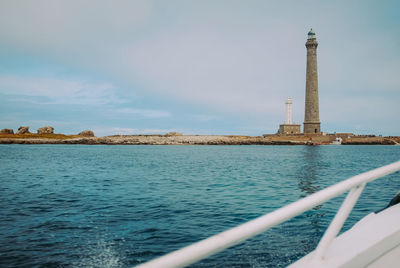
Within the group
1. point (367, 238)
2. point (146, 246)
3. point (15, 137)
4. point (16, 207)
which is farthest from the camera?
point (15, 137)

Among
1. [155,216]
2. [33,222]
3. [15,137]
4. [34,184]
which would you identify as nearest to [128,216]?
[155,216]

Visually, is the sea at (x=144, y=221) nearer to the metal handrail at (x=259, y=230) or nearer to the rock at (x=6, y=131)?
the metal handrail at (x=259, y=230)

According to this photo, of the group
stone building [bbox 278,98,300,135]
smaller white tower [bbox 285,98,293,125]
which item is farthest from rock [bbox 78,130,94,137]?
smaller white tower [bbox 285,98,293,125]

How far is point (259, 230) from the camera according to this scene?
5.55 ft

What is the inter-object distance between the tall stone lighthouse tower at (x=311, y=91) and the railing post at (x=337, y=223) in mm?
88002

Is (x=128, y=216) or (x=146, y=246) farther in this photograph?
(x=128, y=216)

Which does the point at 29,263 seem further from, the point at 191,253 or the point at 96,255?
the point at 191,253

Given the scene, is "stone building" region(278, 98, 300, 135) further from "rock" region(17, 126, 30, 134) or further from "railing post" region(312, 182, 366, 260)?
"rock" region(17, 126, 30, 134)

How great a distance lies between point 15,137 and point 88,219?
390 ft

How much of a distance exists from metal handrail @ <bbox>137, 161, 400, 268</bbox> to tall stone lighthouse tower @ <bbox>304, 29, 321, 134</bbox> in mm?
87854

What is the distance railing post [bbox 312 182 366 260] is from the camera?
7.41 ft

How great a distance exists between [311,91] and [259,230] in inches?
3515

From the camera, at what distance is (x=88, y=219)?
10.5 meters

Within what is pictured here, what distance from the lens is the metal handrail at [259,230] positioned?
4.55 ft
